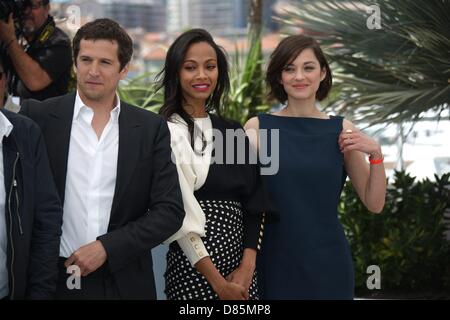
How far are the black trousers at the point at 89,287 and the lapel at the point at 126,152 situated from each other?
0.17m

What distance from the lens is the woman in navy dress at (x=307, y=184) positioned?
2982 mm

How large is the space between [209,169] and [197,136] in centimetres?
14

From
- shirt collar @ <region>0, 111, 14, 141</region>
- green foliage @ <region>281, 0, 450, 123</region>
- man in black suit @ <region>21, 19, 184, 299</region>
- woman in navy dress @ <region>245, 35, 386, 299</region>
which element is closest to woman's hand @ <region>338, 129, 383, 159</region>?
woman in navy dress @ <region>245, 35, 386, 299</region>

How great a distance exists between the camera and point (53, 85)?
3.78 metres

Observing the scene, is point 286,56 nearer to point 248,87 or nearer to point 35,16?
point 35,16

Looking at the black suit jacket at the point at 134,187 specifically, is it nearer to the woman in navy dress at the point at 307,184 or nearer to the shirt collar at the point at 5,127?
the shirt collar at the point at 5,127

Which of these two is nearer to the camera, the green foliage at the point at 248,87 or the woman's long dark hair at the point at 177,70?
the woman's long dark hair at the point at 177,70

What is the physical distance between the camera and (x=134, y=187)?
2537 mm

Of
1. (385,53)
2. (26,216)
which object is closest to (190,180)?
(26,216)

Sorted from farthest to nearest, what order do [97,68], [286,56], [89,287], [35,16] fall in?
1. [35,16]
2. [286,56]
3. [97,68]
4. [89,287]

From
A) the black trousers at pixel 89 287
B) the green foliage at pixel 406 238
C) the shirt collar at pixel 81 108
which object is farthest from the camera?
the green foliage at pixel 406 238

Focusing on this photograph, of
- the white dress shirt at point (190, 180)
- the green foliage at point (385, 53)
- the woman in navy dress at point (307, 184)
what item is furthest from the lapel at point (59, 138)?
the green foliage at point (385, 53)

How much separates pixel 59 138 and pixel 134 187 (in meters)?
0.28
